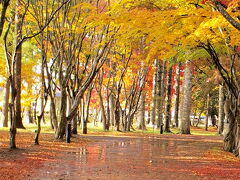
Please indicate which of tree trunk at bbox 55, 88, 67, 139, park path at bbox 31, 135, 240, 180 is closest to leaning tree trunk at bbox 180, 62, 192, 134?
tree trunk at bbox 55, 88, 67, 139

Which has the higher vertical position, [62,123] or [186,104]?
[186,104]

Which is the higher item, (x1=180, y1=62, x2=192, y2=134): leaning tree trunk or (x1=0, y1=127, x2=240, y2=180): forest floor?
(x1=180, y1=62, x2=192, y2=134): leaning tree trunk

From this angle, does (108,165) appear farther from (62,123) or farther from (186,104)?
(186,104)

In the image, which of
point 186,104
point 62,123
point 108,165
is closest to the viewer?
point 108,165

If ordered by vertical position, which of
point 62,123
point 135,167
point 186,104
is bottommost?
point 135,167

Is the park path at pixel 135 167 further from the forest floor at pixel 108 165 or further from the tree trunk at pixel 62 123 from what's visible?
the tree trunk at pixel 62 123

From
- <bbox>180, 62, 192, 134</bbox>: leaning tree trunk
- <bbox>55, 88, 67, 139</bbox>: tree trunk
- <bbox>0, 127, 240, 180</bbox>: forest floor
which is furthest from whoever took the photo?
<bbox>180, 62, 192, 134</bbox>: leaning tree trunk

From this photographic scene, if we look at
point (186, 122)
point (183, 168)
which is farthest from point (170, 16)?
point (186, 122)

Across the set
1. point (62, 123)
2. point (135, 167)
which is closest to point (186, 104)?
point (62, 123)

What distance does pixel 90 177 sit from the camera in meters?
8.56

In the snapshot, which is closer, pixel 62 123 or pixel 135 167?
pixel 135 167

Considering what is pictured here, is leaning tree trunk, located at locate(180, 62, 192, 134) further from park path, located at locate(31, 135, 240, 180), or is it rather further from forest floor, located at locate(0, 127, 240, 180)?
park path, located at locate(31, 135, 240, 180)

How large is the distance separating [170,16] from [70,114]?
8081 mm

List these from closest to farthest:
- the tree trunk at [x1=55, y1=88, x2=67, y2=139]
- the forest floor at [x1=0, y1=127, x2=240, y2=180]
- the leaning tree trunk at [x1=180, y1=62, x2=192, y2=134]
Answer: the forest floor at [x1=0, y1=127, x2=240, y2=180]
the tree trunk at [x1=55, y1=88, x2=67, y2=139]
the leaning tree trunk at [x1=180, y1=62, x2=192, y2=134]
